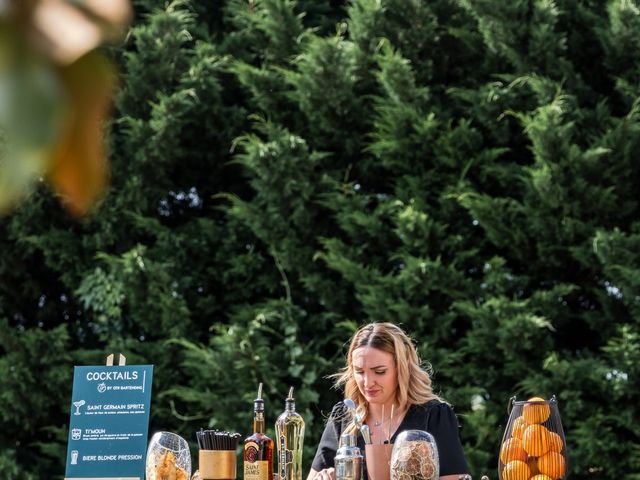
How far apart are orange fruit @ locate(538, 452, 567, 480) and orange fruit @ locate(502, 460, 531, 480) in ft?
0.11

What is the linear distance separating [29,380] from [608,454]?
9.24ft

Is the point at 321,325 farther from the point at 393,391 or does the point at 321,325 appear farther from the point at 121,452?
the point at 121,452

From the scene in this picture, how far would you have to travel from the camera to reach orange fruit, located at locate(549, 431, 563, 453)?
2.43 metres

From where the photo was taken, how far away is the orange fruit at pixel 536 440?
2.43m

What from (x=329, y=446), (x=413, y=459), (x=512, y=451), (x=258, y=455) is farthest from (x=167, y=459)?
(x=512, y=451)

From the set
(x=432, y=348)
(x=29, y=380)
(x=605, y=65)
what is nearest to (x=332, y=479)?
(x=432, y=348)

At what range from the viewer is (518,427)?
2.48 m

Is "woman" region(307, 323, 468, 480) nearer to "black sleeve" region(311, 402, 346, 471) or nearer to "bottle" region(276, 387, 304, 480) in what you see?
"black sleeve" region(311, 402, 346, 471)

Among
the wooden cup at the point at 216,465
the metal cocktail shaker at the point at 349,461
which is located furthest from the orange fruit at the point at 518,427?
the wooden cup at the point at 216,465

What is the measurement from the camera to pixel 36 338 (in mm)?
5184

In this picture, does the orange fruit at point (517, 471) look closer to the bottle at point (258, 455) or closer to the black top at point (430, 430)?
the black top at point (430, 430)

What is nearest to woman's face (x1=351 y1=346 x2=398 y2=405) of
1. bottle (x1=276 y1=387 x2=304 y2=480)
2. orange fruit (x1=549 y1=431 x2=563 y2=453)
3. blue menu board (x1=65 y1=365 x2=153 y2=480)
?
bottle (x1=276 y1=387 x2=304 y2=480)

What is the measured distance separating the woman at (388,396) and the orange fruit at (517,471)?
1.95ft

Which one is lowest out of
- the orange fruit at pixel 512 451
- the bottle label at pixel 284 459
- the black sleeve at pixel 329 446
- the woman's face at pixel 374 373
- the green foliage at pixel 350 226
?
the orange fruit at pixel 512 451
